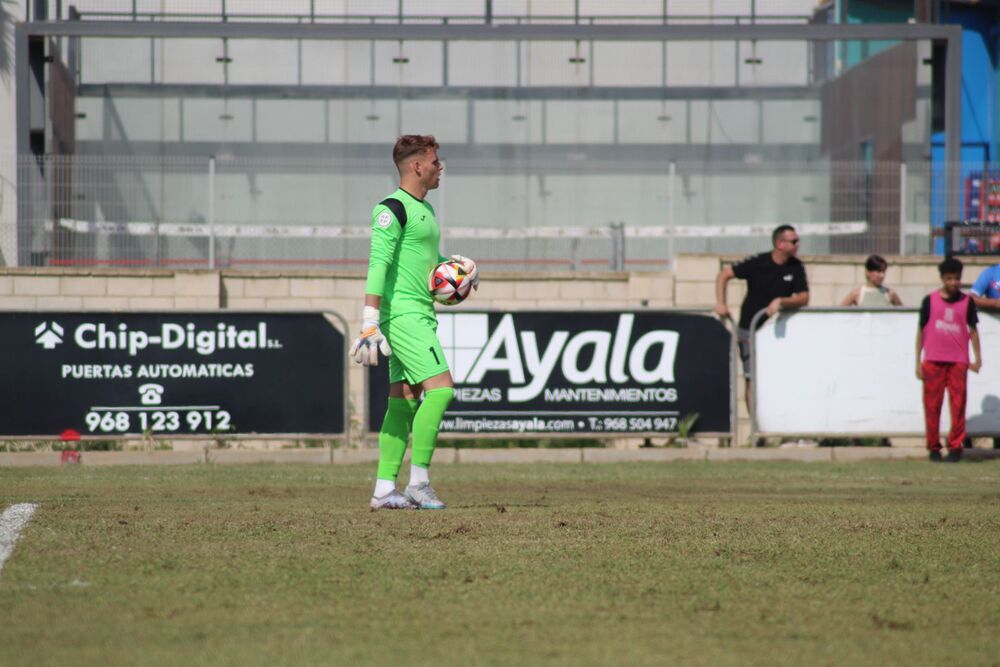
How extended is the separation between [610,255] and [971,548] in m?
11.6

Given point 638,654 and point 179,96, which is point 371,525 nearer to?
point 638,654

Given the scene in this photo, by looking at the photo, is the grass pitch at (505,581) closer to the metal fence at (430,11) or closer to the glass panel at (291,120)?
the glass panel at (291,120)

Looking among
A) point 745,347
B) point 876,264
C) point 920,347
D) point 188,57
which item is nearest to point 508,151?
point 188,57

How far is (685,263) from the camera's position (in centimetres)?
1736

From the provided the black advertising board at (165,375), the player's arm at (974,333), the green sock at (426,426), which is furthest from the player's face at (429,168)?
the player's arm at (974,333)

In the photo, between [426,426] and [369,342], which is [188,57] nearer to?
[426,426]

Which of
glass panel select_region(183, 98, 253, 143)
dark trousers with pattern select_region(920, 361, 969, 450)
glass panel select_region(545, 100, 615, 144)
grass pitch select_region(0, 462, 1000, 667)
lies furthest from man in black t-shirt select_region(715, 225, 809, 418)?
glass panel select_region(183, 98, 253, 143)

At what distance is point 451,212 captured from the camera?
1816 cm

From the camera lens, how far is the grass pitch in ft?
13.8

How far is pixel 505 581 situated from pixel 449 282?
297 cm

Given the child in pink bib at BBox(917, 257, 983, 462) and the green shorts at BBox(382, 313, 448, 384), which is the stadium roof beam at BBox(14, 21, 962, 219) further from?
the green shorts at BBox(382, 313, 448, 384)

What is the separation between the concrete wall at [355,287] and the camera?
56.9 ft

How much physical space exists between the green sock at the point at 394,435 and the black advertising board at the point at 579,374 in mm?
5722

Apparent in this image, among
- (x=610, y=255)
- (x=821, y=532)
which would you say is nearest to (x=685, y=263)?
(x=610, y=255)
